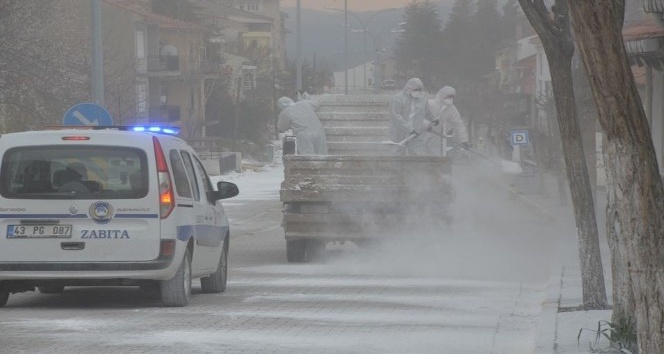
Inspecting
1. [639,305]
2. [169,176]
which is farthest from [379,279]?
Answer: [639,305]

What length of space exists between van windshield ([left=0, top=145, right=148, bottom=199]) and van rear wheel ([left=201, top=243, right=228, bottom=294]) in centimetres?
205

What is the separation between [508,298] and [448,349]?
13.5ft

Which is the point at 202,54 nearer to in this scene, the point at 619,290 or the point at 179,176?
the point at 179,176

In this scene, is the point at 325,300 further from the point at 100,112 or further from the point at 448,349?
the point at 100,112

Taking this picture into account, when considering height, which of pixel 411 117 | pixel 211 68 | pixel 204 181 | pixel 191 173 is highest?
pixel 211 68

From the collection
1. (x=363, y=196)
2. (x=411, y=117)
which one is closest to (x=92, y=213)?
(x=363, y=196)

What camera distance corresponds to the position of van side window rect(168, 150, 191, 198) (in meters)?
13.5

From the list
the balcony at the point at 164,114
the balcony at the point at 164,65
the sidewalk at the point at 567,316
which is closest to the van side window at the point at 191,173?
the sidewalk at the point at 567,316

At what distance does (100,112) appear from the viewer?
22875 mm

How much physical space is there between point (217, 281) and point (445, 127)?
31.7 feet

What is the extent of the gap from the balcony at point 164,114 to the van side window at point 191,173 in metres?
57.7

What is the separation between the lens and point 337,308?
44.0 feet

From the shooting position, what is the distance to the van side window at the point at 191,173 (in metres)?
14.2

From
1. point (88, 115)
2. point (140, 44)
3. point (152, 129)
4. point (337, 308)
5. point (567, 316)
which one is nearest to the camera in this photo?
point (567, 316)
